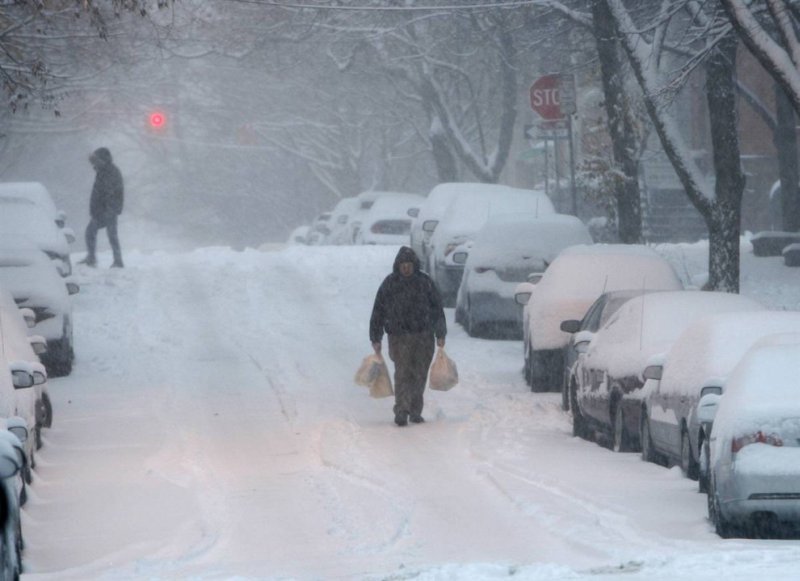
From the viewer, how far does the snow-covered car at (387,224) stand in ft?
131

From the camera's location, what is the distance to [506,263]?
2338 cm

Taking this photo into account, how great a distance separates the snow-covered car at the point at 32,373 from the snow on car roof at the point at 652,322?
191 inches

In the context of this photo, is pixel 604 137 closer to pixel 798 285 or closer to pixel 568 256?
pixel 798 285

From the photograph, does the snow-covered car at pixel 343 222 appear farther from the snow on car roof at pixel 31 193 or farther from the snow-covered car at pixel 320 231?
the snow on car roof at pixel 31 193

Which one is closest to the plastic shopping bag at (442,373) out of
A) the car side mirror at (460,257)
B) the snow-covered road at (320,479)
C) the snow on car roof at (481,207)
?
the snow-covered road at (320,479)

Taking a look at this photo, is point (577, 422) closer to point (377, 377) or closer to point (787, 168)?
point (377, 377)

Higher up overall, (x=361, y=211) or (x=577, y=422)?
(x=361, y=211)

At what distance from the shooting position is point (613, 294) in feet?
56.1

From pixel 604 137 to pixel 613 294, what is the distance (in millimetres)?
21540

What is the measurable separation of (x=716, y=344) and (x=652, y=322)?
8.65 ft

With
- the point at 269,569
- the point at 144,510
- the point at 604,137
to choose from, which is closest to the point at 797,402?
Answer: the point at 269,569

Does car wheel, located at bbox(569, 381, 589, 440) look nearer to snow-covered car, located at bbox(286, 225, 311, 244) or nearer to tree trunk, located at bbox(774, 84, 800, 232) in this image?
tree trunk, located at bbox(774, 84, 800, 232)

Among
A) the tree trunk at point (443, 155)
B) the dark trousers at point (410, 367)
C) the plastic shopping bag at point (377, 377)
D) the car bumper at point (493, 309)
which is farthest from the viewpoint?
the tree trunk at point (443, 155)

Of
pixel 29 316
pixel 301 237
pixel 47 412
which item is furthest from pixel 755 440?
pixel 301 237
